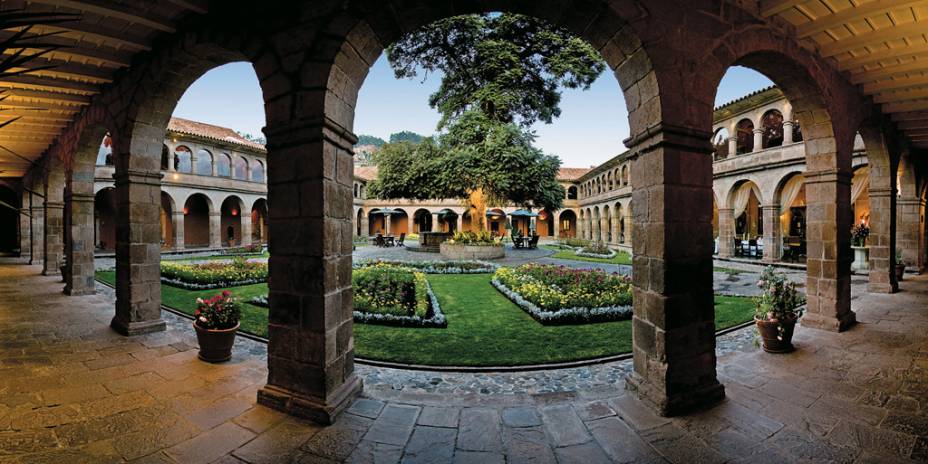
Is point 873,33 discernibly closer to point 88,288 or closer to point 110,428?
point 110,428

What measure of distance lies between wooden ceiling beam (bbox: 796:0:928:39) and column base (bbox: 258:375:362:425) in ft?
20.7

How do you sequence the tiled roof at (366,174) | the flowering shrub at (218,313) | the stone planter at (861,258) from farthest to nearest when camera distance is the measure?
the tiled roof at (366,174)
the stone planter at (861,258)
the flowering shrub at (218,313)

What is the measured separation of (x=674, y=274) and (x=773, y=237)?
50.6 ft

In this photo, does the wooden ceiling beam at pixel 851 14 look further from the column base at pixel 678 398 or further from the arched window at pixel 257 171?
the arched window at pixel 257 171

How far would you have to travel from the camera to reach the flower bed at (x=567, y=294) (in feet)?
20.0

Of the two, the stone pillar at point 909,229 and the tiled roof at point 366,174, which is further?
the tiled roof at point 366,174

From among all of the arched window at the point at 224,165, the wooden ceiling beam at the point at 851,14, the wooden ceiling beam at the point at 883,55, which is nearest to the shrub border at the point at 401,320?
the wooden ceiling beam at the point at 851,14

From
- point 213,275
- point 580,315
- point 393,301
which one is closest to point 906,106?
point 580,315

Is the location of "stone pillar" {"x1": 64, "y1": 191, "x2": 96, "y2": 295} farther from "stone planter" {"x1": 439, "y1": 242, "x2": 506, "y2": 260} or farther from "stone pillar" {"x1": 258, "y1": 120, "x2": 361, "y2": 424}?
"stone planter" {"x1": 439, "y1": 242, "x2": 506, "y2": 260}

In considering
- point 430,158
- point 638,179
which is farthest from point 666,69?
point 430,158

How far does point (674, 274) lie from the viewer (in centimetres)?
321

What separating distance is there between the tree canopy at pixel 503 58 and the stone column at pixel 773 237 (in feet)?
29.6

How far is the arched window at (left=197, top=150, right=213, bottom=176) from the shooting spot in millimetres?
22000

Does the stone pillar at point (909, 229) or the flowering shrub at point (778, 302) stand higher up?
the stone pillar at point (909, 229)
